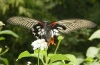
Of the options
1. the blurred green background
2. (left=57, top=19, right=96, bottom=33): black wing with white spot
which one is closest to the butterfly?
(left=57, top=19, right=96, bottom=33): black wing with white spot

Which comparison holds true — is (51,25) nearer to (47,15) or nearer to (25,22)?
(25,22)

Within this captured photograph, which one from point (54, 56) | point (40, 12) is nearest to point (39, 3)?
point (40, 12)

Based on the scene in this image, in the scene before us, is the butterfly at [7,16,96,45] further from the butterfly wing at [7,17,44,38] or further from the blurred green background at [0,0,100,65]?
the blurred green background at [0,0,100,65]

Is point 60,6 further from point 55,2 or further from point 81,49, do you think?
point 81,49

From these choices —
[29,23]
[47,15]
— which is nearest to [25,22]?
[29,23]

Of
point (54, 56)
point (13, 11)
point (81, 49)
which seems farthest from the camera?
point (81, 49)

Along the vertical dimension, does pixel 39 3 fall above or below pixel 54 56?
above

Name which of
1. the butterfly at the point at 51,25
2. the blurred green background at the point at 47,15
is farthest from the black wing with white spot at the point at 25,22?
the blurred green background at the point at 47,15

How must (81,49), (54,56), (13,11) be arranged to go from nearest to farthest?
(54,56) < (13,11) < (81,49)

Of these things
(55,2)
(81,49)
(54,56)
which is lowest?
(54,56)
